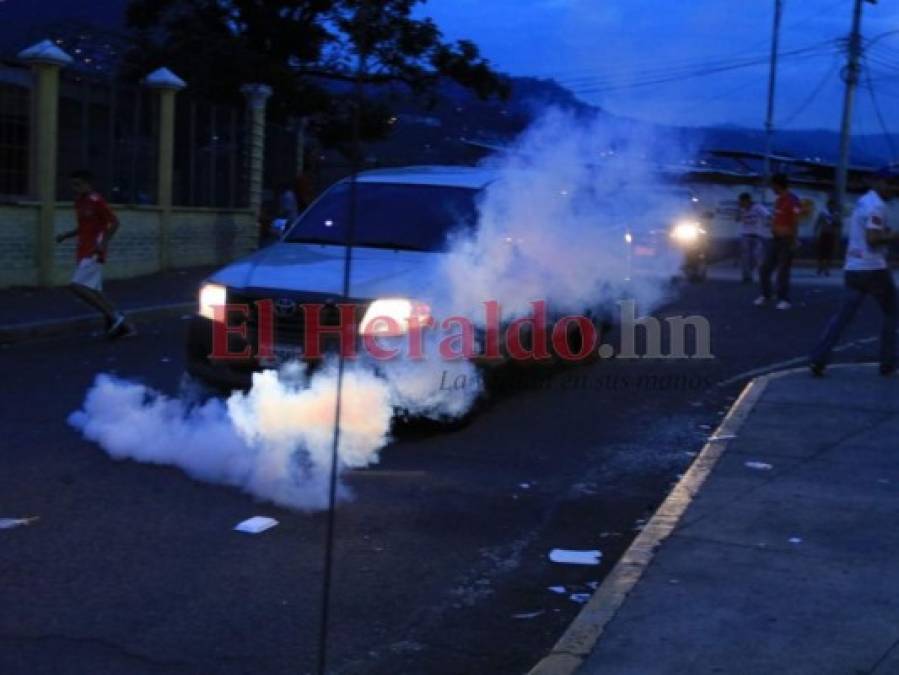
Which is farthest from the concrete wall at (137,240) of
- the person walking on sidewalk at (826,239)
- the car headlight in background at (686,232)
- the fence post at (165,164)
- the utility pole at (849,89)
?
the utility pole at (849,89)

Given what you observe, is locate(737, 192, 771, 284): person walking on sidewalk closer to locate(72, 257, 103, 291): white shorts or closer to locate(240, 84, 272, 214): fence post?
locate(240, 84, 272, 214): fence post

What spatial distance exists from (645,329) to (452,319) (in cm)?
634

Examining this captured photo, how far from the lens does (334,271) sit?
7367 millimetres

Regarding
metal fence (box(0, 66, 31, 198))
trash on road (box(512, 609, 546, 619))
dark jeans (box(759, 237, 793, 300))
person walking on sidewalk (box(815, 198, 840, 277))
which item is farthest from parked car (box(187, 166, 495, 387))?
person walking on sidewalk (box(815, 198, 840, 277))

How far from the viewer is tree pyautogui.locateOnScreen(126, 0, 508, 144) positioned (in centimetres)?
2208

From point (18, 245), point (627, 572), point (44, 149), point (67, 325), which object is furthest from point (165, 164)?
point (627, 572)

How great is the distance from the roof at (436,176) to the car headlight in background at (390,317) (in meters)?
1.86

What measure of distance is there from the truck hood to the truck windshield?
0.21 metres

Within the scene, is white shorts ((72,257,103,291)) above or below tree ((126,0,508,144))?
below

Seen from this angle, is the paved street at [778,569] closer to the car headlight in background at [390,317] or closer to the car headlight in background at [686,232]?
the car headlight in background at [390,317]

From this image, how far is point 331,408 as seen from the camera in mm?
6445

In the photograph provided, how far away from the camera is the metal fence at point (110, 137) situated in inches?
611

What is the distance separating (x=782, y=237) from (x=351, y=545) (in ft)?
37.8

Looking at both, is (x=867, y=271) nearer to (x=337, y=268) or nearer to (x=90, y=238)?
(x=337, y=268)
